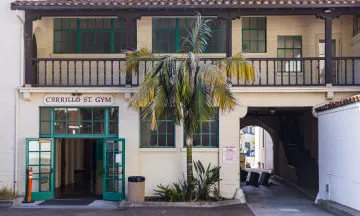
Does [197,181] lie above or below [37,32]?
below

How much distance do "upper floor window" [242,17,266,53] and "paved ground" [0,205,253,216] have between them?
6.05 m

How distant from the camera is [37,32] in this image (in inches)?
666

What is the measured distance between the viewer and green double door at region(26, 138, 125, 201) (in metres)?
15.4

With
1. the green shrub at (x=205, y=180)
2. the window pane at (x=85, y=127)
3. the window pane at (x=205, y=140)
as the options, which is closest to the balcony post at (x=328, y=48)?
the window pane at (x=205, y=140)

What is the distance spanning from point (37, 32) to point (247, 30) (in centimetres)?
741

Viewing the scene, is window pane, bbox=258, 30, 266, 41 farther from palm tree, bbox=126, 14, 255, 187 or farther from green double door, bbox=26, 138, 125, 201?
green double door, bbox=26, 138, 125, 201

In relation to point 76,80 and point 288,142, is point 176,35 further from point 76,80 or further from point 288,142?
point 288,142

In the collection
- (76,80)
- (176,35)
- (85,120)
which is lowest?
(85,120)

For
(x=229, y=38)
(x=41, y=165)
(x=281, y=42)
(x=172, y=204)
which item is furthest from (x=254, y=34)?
(x=41, y=165)

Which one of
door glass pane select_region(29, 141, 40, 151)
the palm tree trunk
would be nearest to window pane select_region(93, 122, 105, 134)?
door glass pane select_region(29, 141, 40, 151)

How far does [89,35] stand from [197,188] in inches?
265

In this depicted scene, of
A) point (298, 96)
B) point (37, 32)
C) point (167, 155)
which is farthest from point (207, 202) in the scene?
point (37, 32)

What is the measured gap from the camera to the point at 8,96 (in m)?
15.4

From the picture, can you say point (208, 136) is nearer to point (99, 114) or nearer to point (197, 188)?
point (197, 188)
